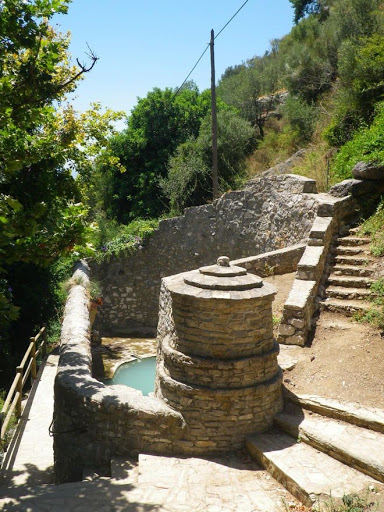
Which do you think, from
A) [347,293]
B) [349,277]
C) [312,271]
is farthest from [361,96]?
[347,293]

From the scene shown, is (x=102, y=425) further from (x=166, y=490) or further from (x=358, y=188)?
(x=358, y=188)

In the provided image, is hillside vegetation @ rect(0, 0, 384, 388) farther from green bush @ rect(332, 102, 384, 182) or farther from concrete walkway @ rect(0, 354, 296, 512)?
concrete walkway @ rect(0, 354, 296, 512)

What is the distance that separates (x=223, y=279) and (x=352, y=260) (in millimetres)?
4156

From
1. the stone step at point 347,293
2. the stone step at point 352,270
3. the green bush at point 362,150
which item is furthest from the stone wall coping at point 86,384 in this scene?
the green bush at point 362,150

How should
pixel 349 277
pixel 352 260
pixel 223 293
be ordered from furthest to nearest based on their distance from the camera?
pixel 352 260, pixel 349 277, pixel 223 293

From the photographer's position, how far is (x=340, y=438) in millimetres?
5031

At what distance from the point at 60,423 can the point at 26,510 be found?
1.58 m

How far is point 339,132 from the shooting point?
14430mm

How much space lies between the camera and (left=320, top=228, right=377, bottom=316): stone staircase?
7.89 metres

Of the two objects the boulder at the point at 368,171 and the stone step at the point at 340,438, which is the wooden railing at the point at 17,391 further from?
the boulder at the point at 368,171

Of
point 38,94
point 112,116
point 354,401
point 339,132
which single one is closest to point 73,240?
point 38,94

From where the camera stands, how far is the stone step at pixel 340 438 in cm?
456

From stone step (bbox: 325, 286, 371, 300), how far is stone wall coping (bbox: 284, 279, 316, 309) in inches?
14.8

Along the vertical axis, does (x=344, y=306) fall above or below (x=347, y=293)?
below
